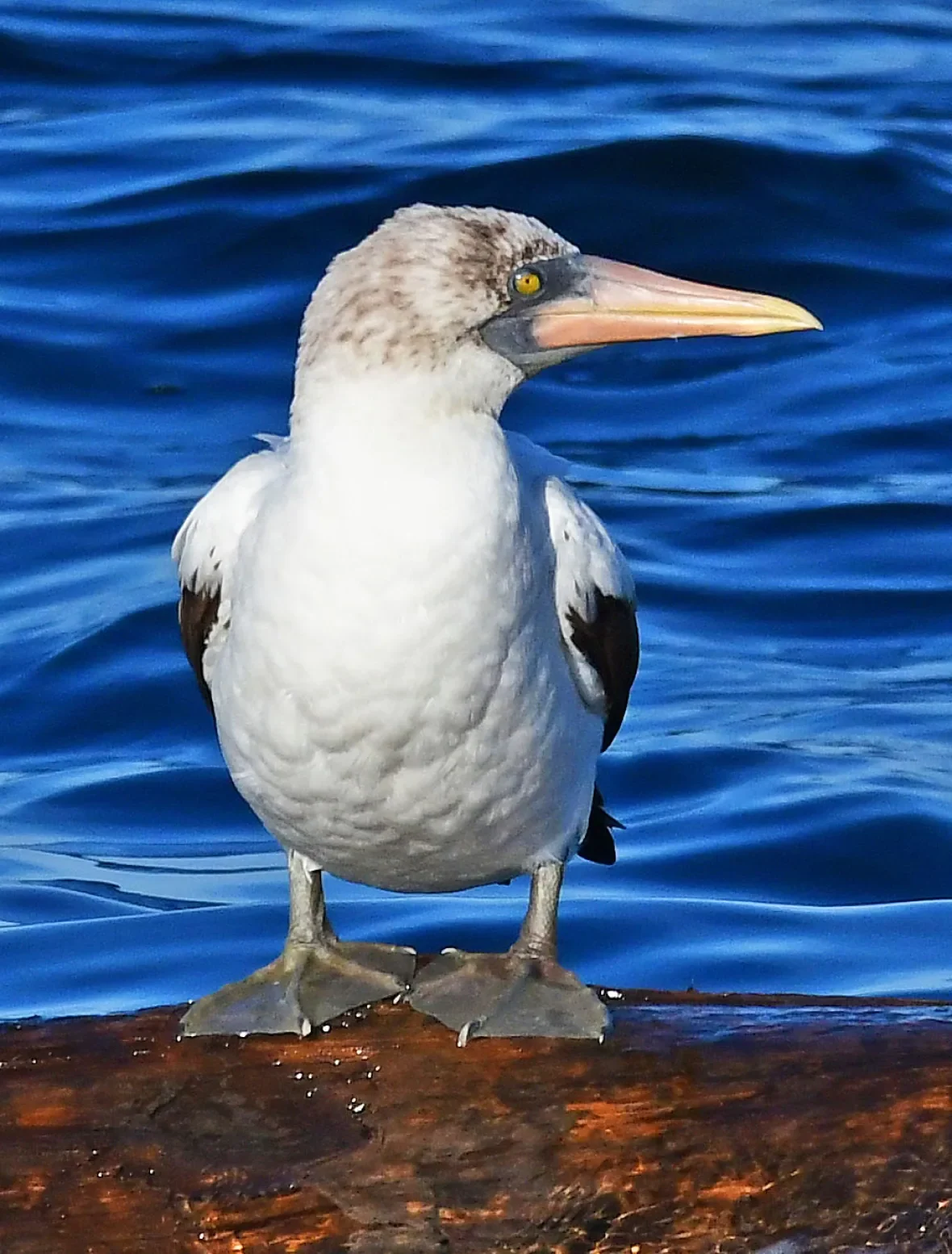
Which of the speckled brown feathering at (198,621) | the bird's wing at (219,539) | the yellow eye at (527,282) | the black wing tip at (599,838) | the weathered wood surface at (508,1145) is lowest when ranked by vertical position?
the black wing tip at (599,838)

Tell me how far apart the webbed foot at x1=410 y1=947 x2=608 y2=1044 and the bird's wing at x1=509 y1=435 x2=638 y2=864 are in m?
0.69

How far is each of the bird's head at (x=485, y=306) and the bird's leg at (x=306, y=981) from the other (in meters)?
1.36

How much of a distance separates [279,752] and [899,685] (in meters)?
7.72

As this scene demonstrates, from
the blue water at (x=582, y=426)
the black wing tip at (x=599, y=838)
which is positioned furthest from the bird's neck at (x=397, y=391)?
the blue water at (x=582, y=426)

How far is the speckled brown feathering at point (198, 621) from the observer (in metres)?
6.40

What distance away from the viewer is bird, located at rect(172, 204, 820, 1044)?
219 inches

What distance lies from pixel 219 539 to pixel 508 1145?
1.66 m

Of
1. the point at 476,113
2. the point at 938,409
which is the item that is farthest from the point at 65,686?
the point at 476,113

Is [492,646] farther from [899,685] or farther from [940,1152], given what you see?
[899,685]

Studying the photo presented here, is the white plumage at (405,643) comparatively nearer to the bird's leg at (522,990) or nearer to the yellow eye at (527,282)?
the bird's leg at (522,990)

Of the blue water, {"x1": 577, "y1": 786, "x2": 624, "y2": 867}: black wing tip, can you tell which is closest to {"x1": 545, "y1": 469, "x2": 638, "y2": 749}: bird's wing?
{"x1": 577, "y1": 786, "x2": 624, "y2": 867}: black wing tip

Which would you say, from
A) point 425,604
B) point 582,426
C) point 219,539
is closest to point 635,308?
point 425,604

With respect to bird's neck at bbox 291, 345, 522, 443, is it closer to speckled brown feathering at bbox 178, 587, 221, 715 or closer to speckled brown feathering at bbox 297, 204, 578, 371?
speckled brown feathering at bbox 297, 204, 578, 371

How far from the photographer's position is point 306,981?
6.14m
